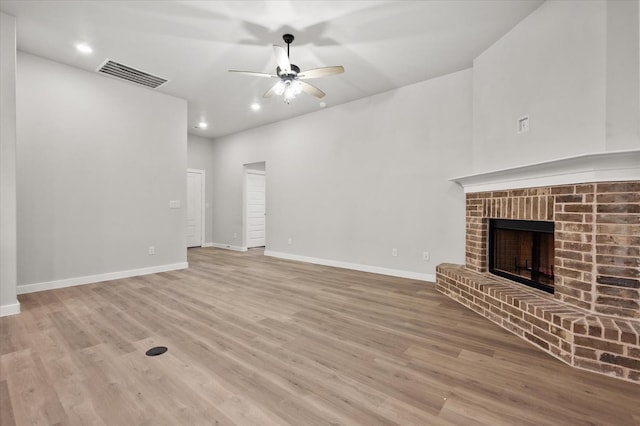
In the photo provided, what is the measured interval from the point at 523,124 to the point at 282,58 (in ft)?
8.49

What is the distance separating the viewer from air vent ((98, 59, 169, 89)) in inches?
157

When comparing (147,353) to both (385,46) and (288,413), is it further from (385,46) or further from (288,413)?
(385,46)

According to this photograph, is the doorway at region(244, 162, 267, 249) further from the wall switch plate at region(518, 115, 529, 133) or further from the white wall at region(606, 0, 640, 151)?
the white wall at region(606, 0, 640, 151)

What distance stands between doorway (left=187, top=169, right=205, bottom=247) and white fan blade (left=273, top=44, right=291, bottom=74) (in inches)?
220

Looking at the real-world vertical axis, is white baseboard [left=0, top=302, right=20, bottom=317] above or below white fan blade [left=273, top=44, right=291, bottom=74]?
below

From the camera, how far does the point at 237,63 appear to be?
3.86 meters

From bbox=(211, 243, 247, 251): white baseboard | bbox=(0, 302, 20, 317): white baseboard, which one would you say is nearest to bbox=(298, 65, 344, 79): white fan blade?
bbox=(0, 302, 20, 317): white baseboard

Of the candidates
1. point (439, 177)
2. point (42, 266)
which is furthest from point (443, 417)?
point (42, 266)

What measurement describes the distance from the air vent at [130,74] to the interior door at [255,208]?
320 centimetres

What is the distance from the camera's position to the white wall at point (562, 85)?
7.11 ft

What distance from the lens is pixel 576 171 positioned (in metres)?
2.29

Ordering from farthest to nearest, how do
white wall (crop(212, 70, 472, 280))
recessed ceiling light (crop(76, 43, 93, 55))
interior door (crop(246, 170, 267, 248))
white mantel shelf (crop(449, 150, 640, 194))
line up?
interior door (crop(246, 170, 267, 248)) < white wall (crop(212, 70, 472, 280)) < recessed ceiling light (crop(76, 43, 93, 55)) < white mantel shelf (crop(449, 150, 640, 194))

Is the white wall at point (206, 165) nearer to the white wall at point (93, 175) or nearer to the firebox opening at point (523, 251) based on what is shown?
the white wall at point (93, 175)

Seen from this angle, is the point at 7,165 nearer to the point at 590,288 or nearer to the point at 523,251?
the point at 590,288
